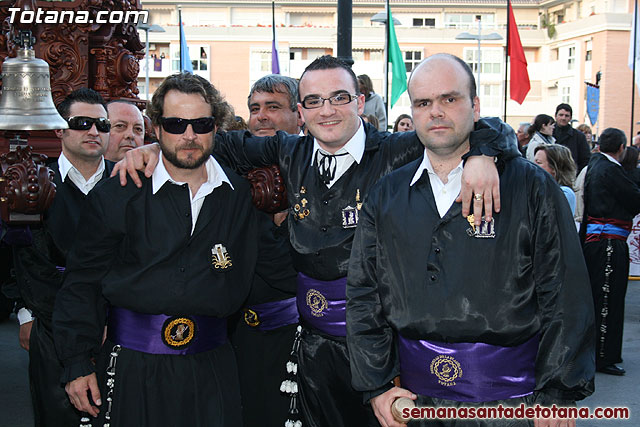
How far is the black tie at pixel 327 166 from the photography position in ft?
12.0

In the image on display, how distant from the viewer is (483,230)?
2.89m

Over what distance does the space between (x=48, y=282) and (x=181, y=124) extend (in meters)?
1.47

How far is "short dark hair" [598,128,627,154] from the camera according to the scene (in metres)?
7.25

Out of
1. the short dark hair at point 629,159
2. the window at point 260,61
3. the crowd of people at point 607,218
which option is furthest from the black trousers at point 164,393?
the window at point 260,61

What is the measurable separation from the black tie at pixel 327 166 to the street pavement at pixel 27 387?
140 inches

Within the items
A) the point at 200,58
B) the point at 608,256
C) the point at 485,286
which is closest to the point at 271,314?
the point at 485,286

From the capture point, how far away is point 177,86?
343cm

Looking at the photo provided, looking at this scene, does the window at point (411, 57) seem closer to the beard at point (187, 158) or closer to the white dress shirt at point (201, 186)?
the white dress shirt at point (201, 186)

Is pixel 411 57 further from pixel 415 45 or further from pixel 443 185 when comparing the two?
pixel 443 185

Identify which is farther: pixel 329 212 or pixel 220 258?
pixel 329 212

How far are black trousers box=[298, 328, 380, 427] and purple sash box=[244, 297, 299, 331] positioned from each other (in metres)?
0.58

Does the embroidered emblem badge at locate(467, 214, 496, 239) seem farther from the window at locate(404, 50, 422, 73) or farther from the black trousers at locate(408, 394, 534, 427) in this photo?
the window at locate(404, 50, 422, 73)

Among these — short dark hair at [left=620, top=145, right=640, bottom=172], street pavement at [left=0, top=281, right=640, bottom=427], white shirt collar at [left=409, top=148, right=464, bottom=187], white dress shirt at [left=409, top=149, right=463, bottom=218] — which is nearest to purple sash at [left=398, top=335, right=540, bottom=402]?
white dress shirt at [left=409, top=149, right=463, bottom=218]

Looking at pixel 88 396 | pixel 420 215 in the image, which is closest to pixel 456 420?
pixel 420 215
